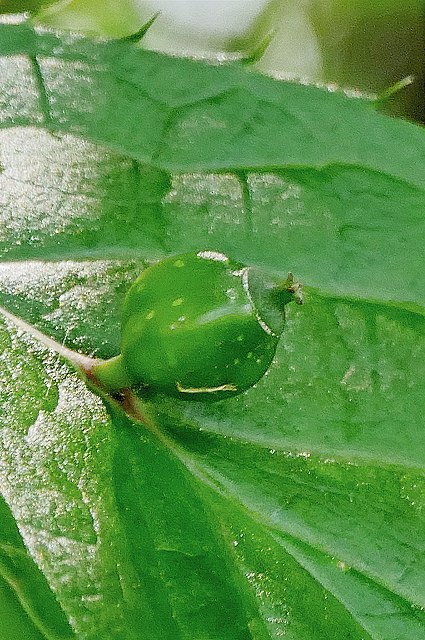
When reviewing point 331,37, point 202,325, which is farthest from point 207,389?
point 331,37

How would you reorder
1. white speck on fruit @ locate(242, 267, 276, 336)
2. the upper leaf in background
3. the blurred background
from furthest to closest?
the blurred background < the upper leaf in background < white speck on fruit @ locate(242, 267, 276, 336)

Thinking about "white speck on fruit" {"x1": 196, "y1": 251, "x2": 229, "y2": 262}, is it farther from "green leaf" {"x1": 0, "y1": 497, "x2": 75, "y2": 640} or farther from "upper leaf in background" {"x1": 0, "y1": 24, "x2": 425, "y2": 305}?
"green leaf" {"x1": 0, "y1": 497, "x2": 75, "y2": 640}

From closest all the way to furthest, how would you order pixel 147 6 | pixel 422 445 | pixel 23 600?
pixel 23 600, pixel 422 445, pixel 147 6

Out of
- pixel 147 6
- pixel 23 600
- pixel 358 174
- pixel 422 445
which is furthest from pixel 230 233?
pixel 147 6

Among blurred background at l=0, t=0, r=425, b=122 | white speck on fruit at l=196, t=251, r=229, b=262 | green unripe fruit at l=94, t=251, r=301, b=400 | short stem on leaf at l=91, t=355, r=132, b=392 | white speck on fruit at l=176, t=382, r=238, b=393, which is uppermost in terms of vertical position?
white speck on fruit at l=196, t=251, r=229, b=262

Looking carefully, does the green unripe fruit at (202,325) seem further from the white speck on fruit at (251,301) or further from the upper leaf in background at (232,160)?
the upper leaf in background at (232,160)

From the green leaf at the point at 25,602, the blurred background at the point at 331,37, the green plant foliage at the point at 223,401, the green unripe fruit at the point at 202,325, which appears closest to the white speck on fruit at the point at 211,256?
the green unripe fruit at the point at 202,325

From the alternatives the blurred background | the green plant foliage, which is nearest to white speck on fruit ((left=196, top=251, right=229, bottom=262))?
the green plant foliage

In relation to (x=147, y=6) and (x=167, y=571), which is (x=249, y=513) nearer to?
(x=167, y=571)
